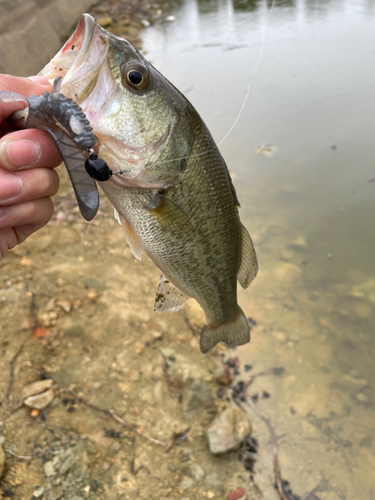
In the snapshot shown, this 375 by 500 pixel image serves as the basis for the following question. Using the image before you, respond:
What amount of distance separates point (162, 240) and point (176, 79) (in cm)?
818

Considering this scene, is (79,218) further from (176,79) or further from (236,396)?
(176,79)

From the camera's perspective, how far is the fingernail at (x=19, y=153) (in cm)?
132

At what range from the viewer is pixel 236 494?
2668 mm

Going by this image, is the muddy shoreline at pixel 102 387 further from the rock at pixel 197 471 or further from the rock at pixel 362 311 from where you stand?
the rock at pixel 362 311

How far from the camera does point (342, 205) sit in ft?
16.7

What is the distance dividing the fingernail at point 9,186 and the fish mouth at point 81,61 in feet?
1.33

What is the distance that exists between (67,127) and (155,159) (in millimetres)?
405

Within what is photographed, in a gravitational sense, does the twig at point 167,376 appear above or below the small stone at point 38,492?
below

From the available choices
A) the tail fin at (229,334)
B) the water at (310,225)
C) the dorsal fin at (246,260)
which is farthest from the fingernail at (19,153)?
the water at (310,225)

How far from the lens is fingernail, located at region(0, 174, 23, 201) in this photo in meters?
1.41

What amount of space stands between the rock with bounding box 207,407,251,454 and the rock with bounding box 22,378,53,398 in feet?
4.41

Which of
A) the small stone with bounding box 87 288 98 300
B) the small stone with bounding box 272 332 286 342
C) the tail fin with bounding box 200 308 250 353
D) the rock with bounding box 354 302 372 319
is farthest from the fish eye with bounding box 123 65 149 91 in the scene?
the rock with bounding box 354 302 372 319

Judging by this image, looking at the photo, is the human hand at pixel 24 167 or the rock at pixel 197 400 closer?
the human hand at pixel 24 167

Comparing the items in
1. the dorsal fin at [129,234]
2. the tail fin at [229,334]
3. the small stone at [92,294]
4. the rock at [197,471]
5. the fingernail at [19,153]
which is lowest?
the rock at [197,471]
